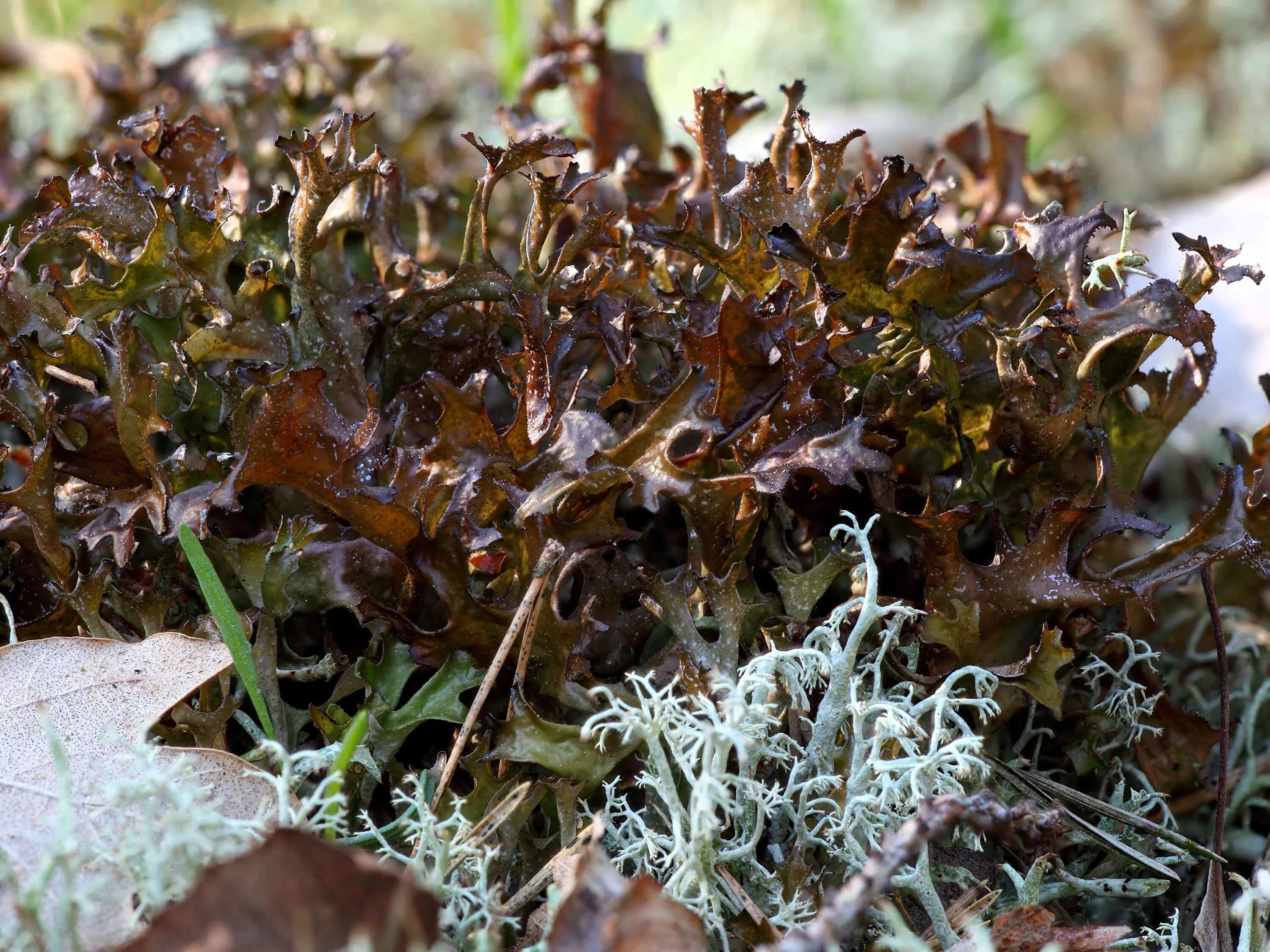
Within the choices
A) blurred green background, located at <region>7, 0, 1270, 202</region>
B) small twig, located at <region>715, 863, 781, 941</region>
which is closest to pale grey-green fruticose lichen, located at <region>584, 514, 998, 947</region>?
small twig, located at <region>715, 863, 781, 941</region>

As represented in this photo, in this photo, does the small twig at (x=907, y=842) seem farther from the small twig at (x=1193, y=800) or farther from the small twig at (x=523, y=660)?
the small twig at (x=1193, y=800)

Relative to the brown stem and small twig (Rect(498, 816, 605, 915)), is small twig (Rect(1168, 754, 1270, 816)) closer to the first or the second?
the brown stem

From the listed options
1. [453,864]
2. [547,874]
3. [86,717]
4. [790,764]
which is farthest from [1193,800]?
[86,717]

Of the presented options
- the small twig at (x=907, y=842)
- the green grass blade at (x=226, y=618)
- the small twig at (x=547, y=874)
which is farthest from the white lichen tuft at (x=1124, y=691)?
the green grass blade at (x=226, y=618)

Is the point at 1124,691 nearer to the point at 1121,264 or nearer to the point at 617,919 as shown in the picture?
the point at 1121,264

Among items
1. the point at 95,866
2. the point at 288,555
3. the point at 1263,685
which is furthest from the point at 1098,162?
the point at 95,866

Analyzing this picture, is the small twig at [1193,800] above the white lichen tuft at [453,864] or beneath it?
above
